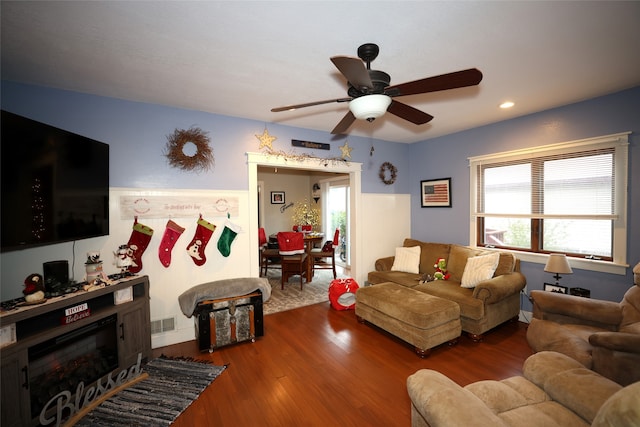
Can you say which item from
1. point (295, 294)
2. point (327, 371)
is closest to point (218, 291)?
point (327, 371)

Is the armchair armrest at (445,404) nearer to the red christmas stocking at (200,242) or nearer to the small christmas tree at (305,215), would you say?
the red christmas stocking at (200,242)

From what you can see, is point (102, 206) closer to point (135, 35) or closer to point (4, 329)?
point (4, 329)

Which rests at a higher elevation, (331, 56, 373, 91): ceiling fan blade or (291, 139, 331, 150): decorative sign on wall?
(291, 139, 331, 150): decorative sign on wall

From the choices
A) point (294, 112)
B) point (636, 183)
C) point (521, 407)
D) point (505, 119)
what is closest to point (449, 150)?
point (505, 119)

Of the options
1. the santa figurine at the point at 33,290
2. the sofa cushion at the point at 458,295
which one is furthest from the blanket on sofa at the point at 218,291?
the sofa cushion at the point at 458,295

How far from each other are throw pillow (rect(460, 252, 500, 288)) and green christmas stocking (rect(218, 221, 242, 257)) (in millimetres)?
2896

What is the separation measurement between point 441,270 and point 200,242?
10.6 ft

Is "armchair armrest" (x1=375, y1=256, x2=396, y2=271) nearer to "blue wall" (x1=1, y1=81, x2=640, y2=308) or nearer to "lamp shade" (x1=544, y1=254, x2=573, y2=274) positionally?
"blue wall" (x1=1, y1=81, x2=640, y2=308)

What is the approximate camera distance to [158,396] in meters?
2.12

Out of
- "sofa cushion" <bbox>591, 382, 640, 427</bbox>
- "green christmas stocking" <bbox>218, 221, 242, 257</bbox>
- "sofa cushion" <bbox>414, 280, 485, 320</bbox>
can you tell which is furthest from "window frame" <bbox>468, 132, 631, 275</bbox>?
"green christmas stocking" <bbox>218, 221, 242, 257</bbox>

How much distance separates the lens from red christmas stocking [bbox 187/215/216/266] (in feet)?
9.98

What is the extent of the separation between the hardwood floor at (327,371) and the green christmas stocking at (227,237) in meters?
1.07

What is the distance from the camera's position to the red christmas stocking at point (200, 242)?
3.04m

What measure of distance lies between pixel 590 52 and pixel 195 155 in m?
3.64
